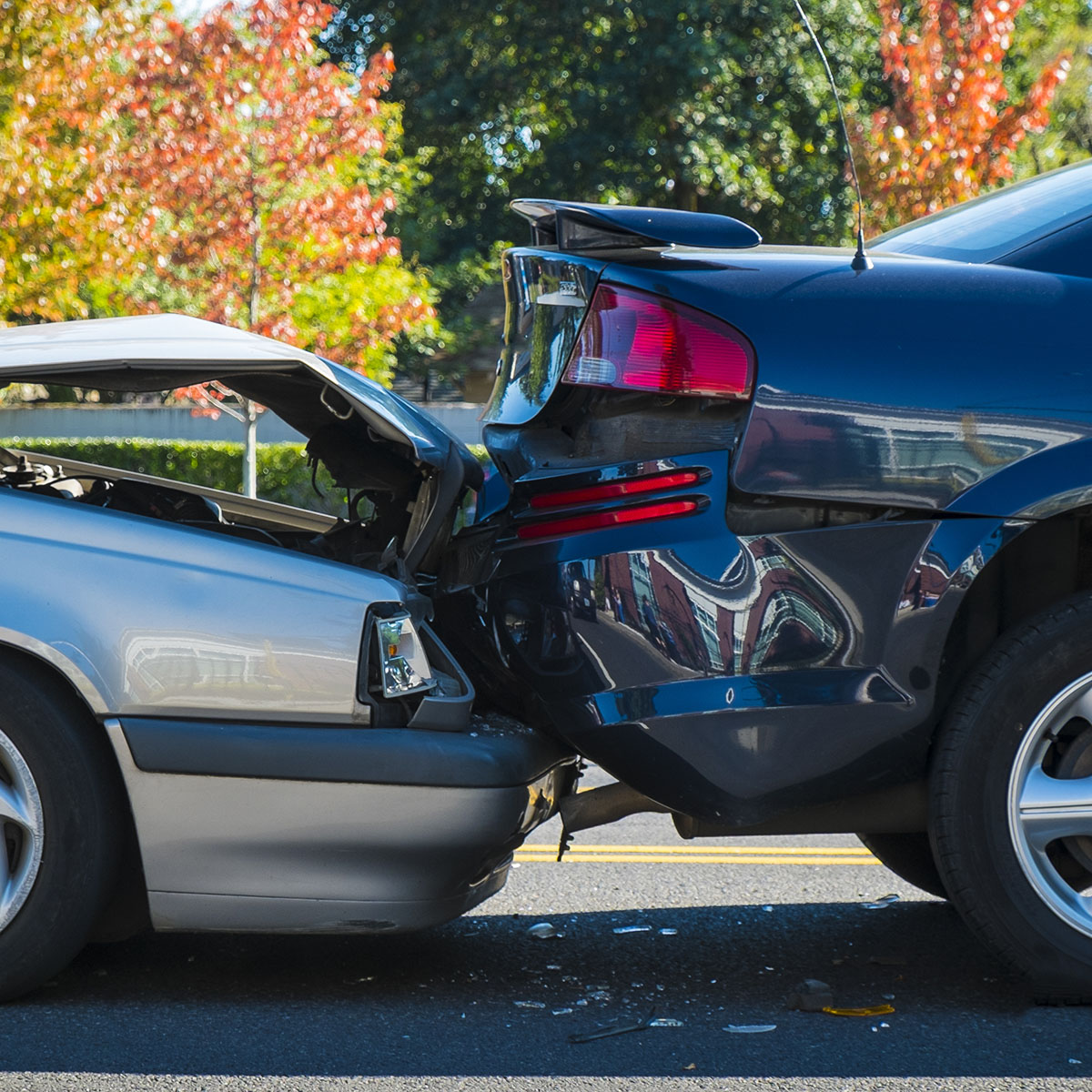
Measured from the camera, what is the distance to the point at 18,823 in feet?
9.68

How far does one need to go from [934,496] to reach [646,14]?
76.0ft

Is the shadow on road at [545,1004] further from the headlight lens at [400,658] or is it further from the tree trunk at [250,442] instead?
the tree trunk at [250,442]

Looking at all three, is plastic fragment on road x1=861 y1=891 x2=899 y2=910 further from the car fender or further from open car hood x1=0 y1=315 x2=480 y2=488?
the car fender

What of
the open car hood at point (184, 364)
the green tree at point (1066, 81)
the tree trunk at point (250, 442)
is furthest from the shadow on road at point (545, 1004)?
the green tree at point (1066, 81)

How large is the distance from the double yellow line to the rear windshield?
1.99 m

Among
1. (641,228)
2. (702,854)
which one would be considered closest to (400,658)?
(641,228)

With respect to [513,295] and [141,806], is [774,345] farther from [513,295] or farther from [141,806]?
[141,806]

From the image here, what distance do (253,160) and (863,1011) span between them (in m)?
12.7

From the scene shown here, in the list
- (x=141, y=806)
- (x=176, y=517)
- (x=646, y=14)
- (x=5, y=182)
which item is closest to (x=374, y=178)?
(x=646, y=14)

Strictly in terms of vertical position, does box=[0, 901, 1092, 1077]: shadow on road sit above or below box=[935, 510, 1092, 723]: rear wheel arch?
below

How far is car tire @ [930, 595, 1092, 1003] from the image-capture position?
2953 mm

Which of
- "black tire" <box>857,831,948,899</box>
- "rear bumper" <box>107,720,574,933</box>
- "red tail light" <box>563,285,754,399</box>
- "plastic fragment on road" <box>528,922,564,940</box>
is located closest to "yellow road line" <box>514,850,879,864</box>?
"black tire" <box>857,831,948,899</box>

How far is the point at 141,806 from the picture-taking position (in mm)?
2947

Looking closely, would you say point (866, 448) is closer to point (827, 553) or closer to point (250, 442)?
point (827, 553)
